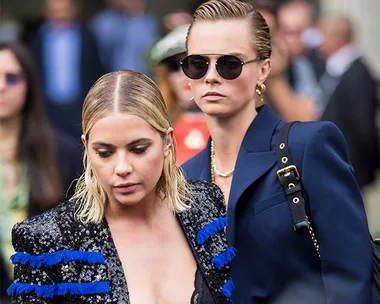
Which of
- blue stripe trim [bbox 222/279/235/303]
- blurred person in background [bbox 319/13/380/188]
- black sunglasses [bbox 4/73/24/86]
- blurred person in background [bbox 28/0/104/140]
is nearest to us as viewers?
blue stripe trim [bbox 222/279/235/303]

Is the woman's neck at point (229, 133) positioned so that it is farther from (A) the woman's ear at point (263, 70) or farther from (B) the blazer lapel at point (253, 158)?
(A) the woman's ear at point (263, 70)

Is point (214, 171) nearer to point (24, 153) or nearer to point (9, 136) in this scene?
point (24, 153)

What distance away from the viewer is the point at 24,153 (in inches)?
290

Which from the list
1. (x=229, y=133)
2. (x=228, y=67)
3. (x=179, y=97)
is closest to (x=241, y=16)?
(x=228, y=67)

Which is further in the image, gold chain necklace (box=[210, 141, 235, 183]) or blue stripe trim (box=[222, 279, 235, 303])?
gold chain necklace (box=[210, 141, 235, 183])

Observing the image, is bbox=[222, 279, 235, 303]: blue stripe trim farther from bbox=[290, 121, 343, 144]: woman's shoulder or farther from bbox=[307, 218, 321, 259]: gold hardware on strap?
bbox=[290, 121, 343, 144]: woman's shoulder

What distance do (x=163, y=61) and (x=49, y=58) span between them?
5277mm

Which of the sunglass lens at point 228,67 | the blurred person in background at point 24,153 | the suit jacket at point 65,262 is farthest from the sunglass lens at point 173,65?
the suit jacket at point 65,262

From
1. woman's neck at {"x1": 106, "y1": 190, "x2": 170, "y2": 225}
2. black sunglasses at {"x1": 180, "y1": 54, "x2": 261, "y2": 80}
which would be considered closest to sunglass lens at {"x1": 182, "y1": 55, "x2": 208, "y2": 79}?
black sunglasses at {"x1": 180, "y1": 54, "x2": 261, "y2": 80}

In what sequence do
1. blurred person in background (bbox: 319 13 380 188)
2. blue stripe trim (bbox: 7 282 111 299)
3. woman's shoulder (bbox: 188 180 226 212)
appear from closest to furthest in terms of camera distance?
blue stripe trim (bbox: 7 282 111 299), woman's shoulder (bbox: 188 180 226 212), blurred person in background (bbox: 319 13 380 188)

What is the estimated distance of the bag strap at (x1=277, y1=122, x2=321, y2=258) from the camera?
474 cm

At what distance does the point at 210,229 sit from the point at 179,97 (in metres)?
3.07

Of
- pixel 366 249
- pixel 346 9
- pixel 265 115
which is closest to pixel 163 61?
pixel 265 115

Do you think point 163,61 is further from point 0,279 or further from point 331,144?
point 331,144
